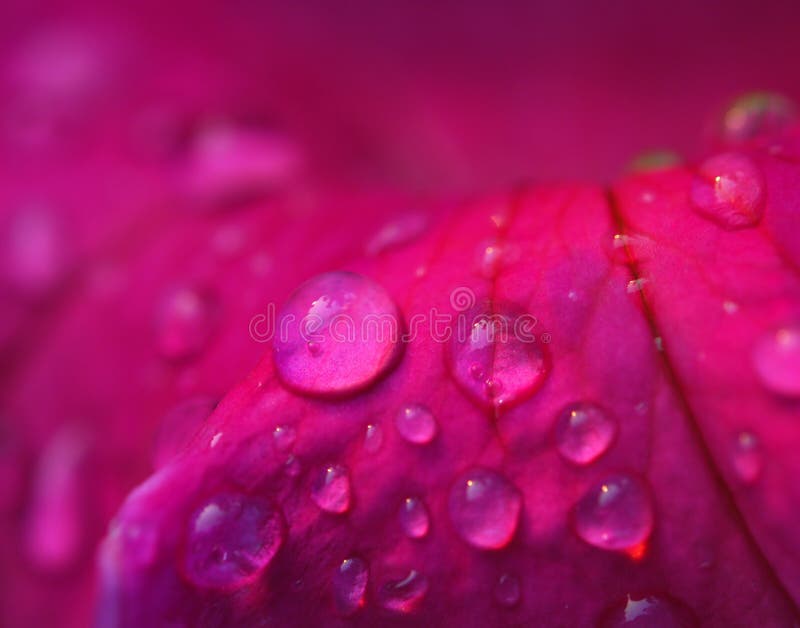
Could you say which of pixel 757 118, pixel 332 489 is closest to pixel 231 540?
pixel 332 489

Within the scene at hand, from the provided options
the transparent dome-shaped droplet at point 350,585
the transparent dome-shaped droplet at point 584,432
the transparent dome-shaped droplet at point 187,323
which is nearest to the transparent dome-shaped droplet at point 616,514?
the transparent dome-shaped droplet at point 584,432

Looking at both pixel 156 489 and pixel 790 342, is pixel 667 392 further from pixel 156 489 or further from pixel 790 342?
pixel 156 489

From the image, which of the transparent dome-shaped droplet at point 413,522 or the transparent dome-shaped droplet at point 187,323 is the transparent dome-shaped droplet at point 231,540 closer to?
the transparent dome-shaped droplet at point 413,522

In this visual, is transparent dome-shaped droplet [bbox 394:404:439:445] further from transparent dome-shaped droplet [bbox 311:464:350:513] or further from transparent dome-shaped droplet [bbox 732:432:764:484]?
transparent dome-shaped droplet [bbox 732:432:764:484]

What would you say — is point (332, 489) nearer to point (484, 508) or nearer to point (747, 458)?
point (484, 508)

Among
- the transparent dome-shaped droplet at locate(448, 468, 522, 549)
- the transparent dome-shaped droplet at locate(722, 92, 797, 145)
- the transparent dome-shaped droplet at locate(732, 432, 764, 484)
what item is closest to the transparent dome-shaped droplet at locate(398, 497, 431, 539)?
the transparent dome-shaped droplet at locate(448, 468, 522, 549)

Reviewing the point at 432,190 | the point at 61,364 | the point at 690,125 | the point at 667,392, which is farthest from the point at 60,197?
the point at 690,125

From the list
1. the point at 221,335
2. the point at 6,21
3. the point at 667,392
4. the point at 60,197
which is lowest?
the point at 667,392
